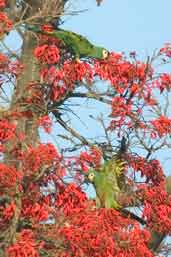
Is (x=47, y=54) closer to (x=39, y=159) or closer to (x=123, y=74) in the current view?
(x=123, y=74)

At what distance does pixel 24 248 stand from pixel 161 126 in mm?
2556

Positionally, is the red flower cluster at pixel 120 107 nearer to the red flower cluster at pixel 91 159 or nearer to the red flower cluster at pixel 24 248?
the red flower cluster at pixel 91 159

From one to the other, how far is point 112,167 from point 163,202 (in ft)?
2.23

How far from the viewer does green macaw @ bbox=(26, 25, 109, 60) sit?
9352 millimetres

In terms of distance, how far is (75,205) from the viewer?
8109 millimetres

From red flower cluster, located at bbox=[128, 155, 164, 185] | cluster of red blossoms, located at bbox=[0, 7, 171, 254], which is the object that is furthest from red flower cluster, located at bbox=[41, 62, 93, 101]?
red flower cluster, located at bbox=[128, 155, 164, 185]

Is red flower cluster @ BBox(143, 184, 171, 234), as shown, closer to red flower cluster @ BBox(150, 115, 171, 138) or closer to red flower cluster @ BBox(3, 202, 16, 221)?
red flower cluster @ BBox(150, 115, 171, 138)

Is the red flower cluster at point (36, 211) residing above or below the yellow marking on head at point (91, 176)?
above

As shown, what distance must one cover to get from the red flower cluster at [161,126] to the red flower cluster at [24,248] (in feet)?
7.53

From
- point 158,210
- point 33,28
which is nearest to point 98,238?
point 158,210

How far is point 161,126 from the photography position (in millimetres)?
9258

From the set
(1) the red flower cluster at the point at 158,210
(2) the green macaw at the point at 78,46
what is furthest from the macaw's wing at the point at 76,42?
(1) the red flower cluster at the point at 158,210

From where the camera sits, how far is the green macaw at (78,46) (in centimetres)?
935

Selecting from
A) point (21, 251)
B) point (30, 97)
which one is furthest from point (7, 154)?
point (21, 251)
